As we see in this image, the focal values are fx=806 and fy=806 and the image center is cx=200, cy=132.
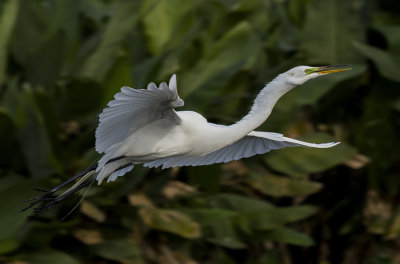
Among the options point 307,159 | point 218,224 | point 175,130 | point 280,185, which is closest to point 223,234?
point 218,224

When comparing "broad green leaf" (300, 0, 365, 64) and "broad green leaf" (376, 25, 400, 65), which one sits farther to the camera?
"broad green leaf" (300, 0, 365, 64)

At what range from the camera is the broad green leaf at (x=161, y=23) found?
522 cm

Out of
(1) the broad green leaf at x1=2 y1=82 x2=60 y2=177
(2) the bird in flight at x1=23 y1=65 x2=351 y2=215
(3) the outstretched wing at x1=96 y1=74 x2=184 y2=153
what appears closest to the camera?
(3) the outstretched wing at x1=96 y1=74 x2=184 y2=153

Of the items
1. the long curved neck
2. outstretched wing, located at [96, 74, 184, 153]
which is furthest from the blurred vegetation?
the long curved neck

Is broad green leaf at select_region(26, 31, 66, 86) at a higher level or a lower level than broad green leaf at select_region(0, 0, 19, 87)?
lower

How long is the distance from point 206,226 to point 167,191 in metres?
0.31

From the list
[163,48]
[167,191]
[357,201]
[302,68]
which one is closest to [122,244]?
[167,191]

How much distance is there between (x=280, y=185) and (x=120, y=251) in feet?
3.95

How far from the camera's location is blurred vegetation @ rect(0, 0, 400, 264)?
4.45m

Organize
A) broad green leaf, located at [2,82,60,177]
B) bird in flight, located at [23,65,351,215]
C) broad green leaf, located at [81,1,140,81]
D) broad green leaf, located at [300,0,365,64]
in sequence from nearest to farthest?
bird in flight, located at [23,65,351,215], broad green leaf, located at [2,82,60,177], broad green leaf, located at [81,1,140,81], broad green leaf, located at [300,0,365,64]

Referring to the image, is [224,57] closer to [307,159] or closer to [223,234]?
[307,159]

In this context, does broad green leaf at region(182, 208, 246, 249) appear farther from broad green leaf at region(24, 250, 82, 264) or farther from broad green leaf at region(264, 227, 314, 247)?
broad green leaf at region(24, 250, 82, 264)

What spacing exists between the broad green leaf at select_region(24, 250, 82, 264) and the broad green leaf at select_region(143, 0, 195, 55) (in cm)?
157

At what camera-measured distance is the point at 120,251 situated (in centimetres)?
451
